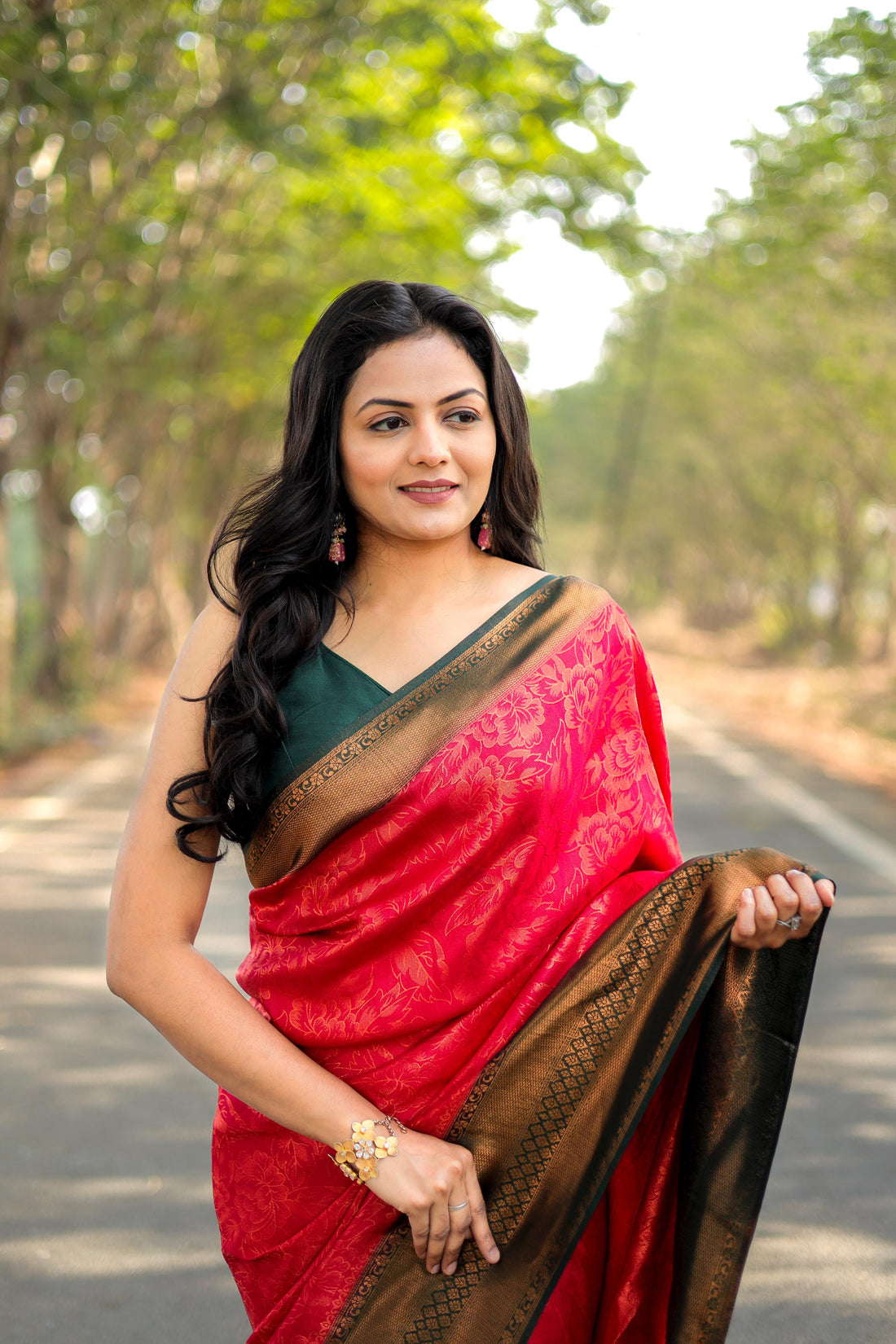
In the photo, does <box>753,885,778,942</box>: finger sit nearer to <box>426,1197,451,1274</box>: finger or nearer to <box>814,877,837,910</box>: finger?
<box>814,877,837,910</box>: finger

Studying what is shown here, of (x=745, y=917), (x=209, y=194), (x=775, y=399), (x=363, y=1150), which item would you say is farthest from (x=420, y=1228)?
(x=775, y=399)

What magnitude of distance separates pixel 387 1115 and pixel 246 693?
25.5 inches

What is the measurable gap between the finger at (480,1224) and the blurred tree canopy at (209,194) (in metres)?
7.72

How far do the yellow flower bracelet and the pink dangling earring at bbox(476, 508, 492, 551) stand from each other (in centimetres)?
97

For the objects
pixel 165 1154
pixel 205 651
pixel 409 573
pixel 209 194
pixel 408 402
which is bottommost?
pixel 165 1154

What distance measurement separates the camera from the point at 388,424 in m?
2.18

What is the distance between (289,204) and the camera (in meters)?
15.9

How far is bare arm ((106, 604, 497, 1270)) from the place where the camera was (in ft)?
6.43

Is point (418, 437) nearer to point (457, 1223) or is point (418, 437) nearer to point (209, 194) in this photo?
point (457, 1223)

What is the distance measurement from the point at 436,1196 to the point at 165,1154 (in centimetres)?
243

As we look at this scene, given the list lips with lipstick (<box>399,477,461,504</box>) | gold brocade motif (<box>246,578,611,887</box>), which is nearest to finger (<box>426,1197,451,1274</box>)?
gold brocade motif (<box>246,578,611,887</box>)

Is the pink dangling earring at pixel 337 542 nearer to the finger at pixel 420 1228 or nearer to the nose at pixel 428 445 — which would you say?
the nose at pixel 428 445

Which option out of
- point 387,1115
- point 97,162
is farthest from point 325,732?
point 97,162

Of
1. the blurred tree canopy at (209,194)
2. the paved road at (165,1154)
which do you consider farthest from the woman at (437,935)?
the blurred tree canopy at (209,194)
